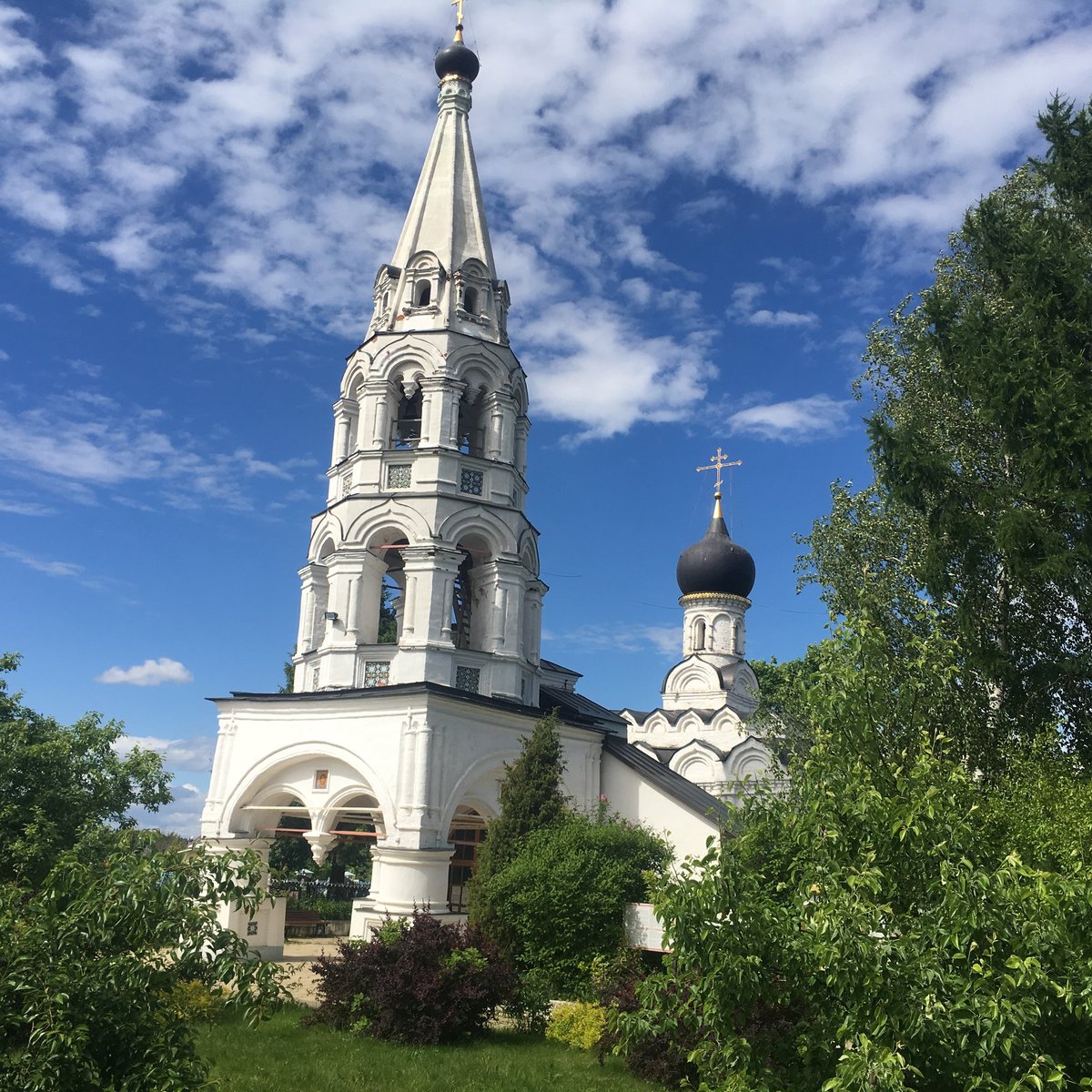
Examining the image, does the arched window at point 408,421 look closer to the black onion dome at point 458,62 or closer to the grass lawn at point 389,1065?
the black onion dome at point 458,62

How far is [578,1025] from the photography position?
1299cm

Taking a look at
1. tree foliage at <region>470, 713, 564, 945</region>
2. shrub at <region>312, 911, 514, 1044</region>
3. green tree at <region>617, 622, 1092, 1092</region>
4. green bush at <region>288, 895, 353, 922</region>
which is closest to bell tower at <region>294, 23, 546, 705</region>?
tree foliage at <region>470, 713, 564, 945</region>

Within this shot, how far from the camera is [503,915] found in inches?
592

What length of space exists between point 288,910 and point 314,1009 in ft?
35.2

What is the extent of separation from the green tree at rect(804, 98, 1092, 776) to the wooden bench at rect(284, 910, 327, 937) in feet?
45.5

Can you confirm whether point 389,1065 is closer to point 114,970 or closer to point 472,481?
point 114,970

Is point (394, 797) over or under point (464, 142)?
under

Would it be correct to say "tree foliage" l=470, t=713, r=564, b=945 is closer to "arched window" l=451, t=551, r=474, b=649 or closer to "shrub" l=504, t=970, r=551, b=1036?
"shrub" l=504, t=970, r=551, b=1036

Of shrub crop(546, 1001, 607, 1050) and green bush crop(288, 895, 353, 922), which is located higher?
green bush crop(288, 895, 353, 922)

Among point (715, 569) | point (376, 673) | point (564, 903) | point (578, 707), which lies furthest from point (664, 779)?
point (715, 569)

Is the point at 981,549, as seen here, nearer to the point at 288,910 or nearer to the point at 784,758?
the point at 784,758

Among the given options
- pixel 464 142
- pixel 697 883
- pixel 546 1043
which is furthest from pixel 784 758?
pixel 697 883

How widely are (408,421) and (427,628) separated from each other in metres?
4.65

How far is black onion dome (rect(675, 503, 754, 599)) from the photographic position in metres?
40.2
